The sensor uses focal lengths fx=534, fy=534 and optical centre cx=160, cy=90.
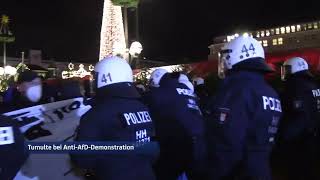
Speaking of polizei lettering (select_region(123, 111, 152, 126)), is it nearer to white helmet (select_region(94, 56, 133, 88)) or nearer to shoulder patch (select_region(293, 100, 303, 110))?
white helmet (select_region(94, 56, 133, 88))

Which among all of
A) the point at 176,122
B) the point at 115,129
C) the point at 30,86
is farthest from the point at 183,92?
the point at 115,129

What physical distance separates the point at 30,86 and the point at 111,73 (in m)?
2.16

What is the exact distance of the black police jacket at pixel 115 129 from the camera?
167 inches

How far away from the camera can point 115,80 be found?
4.51 m

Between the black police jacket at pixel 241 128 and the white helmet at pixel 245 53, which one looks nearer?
the black police jacket at pixel 241 128

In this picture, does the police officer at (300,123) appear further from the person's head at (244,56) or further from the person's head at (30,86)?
the person's head at (30,86)

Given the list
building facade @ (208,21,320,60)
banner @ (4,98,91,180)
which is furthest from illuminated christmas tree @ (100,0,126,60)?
building facade @ (208,21,320,60)

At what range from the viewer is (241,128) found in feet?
14.2

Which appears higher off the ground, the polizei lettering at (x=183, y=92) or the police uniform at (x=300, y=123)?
the polizei lettering at (x=183, y=92)

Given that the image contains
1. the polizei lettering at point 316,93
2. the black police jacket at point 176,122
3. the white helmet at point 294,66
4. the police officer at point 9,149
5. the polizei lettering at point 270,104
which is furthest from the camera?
the white helmet at point 294,66

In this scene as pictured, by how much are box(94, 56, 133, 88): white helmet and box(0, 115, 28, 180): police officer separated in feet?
4.18

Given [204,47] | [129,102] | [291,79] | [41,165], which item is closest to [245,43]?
[129,102]

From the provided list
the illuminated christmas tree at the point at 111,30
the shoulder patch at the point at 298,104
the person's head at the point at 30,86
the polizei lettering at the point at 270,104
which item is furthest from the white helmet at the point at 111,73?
the illuminated christmas tree at the point at 111,30

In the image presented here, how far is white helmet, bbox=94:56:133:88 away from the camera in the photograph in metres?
4.52
